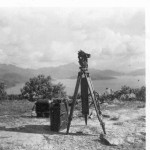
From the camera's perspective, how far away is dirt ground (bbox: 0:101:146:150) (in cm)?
750

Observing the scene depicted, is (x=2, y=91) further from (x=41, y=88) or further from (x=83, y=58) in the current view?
(x=83, y=58)

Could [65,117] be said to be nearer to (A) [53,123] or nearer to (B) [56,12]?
(A) [53,123]

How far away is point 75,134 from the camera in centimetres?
877

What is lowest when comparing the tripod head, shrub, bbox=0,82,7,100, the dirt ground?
the dirt ground

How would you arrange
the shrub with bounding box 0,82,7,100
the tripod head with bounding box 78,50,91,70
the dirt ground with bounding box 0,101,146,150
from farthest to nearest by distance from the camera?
the shrub with bounding box 0,82,7,100, the tripod head with bounding box 78,50,91,70, the dirt ground with bounding box 0,101,146,150

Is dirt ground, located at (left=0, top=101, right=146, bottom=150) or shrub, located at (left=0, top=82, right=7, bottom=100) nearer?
dirt ground, located at (left=0, top=101, right=146, bottom=150)

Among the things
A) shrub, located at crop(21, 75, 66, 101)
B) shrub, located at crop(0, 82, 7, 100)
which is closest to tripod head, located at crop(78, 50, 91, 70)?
shrub, located at crop(21, 75, 66, 101)

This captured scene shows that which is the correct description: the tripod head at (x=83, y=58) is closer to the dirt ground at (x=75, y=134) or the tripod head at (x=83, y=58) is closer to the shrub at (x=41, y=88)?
the dirt ground at (x=75, y=134)

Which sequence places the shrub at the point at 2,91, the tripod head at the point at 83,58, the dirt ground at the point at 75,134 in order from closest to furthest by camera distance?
the dirt ground at the point at 75,134 < the tripod head at the point at 83,58 < the shrub at the point at 2,91

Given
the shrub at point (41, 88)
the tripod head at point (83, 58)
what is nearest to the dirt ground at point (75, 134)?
the tripod head at point (83, 58)

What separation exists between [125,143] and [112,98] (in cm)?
1122

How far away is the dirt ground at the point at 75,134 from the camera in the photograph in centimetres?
750

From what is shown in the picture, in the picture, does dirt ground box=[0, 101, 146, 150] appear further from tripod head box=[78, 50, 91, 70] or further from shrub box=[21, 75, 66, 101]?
shrub box=[21, 75, 66, 101]

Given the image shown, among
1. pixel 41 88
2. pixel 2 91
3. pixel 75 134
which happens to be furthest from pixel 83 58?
pixel 2 91
